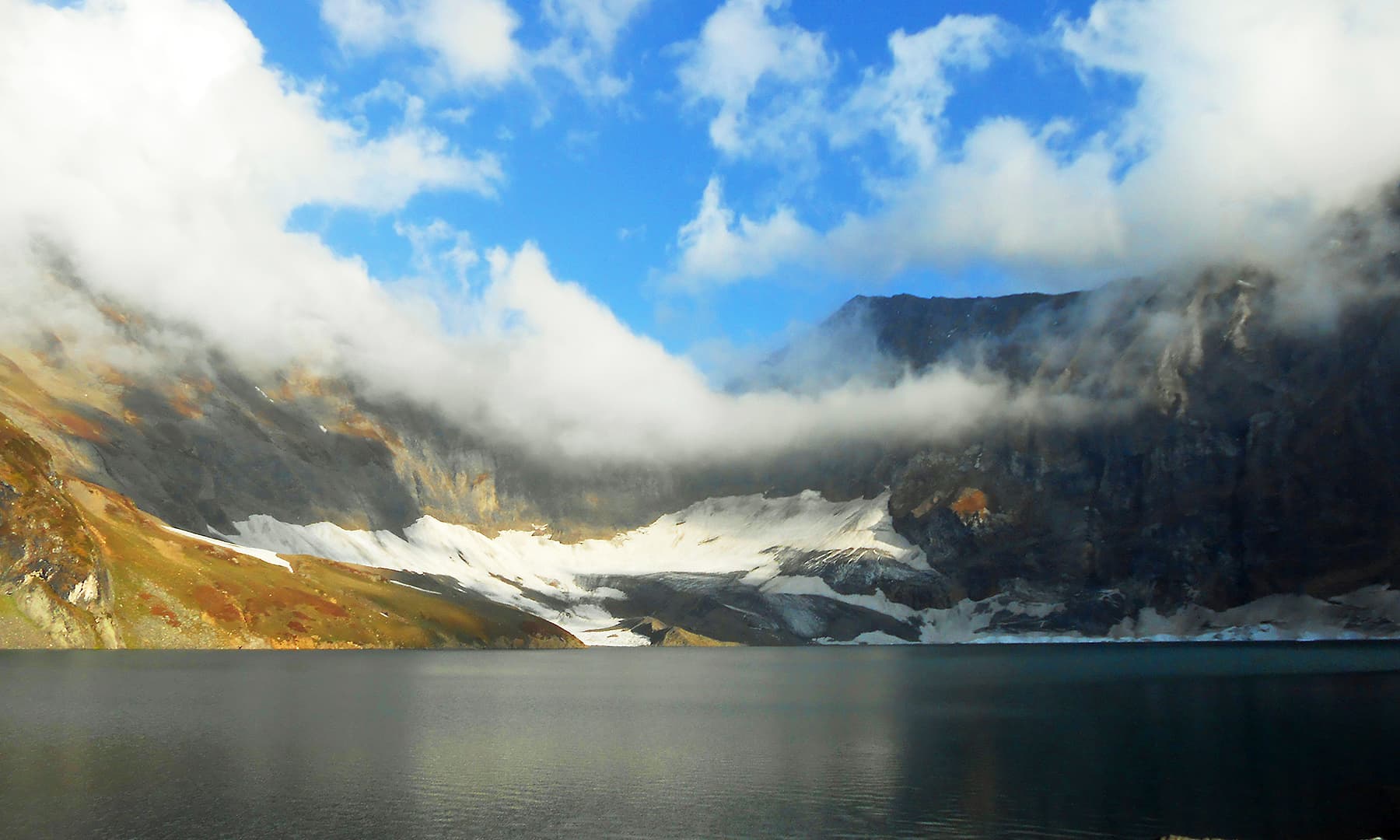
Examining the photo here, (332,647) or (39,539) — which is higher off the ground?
(39,539)

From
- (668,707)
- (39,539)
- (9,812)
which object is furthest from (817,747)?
(39,539)

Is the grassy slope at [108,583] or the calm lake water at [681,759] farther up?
the grassy slope at [108,583]

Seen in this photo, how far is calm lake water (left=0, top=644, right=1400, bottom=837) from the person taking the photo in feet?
135

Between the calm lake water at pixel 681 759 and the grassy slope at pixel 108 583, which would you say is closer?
the calm lake water at pixel 681 759

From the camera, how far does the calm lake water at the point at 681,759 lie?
4119 cm

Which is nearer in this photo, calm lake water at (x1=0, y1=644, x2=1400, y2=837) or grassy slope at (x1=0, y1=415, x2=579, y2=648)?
calm lake water at (x1=0, y1=644, x2=1400, y2=837)

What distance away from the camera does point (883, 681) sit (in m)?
127

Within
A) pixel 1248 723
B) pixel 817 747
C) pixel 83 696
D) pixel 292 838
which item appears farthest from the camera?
pixel 83 696

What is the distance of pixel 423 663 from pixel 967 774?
382 ft

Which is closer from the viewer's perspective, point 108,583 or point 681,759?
point 681,759

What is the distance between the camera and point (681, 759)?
190 feet

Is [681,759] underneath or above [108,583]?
underneath

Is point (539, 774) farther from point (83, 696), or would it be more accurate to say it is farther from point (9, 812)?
point (83, 696)

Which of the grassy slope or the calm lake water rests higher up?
the grassy slope
